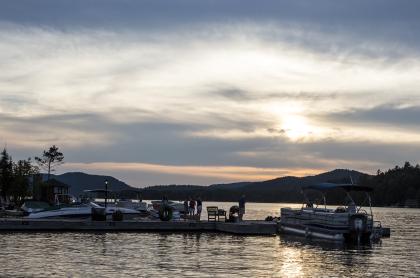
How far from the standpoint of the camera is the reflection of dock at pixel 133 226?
51000 millimetres

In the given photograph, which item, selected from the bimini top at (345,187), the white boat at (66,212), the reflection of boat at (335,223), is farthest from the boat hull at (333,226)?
the white boat at (66,212)

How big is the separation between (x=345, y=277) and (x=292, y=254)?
9.65 m

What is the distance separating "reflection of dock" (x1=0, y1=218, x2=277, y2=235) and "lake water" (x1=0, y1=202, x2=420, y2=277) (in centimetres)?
→ 174

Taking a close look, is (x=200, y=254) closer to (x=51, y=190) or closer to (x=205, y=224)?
(x=205, y=224)

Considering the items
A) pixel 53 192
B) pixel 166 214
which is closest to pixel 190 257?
pixel 166 214

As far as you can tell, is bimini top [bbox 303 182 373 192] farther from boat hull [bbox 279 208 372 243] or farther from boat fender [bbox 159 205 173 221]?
boat fender [bbox 159 205 173 221]

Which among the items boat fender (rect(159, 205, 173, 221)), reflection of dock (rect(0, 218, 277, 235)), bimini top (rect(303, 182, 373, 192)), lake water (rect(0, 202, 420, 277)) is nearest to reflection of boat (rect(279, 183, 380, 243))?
bimini top (rect(303, 182, 373, 192))

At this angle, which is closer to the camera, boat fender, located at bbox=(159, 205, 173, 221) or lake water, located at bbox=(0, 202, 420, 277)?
lake water, located at bbox=(0, 202, 420, 277)

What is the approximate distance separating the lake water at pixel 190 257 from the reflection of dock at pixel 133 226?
1.74 metres

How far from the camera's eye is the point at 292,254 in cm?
3903

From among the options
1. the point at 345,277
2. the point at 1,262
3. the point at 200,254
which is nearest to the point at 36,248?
the point at 1,262

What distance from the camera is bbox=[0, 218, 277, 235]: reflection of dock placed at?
167 feet

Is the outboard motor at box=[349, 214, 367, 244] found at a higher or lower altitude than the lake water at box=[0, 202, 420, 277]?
higher

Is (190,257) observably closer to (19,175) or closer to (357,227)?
(357,227)
